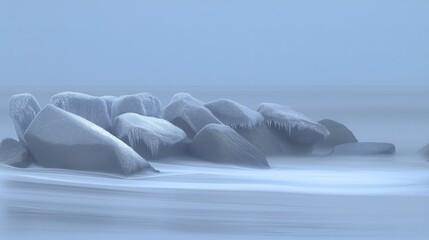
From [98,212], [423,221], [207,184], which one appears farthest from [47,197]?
[423,221]

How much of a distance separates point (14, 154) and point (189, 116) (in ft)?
6.60

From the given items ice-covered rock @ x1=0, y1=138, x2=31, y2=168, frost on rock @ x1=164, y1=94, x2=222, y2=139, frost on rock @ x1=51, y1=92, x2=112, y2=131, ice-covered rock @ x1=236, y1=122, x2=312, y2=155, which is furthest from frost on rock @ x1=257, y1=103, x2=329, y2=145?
ice-covered rock @ x1=0, y1=138, x2=31, y2=168

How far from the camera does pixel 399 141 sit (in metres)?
15.8

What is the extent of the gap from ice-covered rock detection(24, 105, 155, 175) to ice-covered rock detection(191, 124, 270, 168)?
0.89m

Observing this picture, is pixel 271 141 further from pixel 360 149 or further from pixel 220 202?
pixel 220 202

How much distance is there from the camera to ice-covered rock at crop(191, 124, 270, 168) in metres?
9.38

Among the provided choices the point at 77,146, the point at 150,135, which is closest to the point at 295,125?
the point at 150,135

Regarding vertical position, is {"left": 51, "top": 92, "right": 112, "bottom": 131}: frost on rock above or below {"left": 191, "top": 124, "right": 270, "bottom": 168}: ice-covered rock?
above

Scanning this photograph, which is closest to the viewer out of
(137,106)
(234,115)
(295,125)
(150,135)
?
(150,135)

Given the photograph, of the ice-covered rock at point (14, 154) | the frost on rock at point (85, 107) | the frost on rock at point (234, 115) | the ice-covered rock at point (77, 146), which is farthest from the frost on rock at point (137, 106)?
the ice-covered rock at point (77, 146)

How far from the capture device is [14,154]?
936 cm

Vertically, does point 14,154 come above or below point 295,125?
below

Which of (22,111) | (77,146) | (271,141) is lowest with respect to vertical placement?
(271,141)

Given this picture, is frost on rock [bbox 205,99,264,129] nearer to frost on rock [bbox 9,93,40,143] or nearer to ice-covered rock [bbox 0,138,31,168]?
frost on rock [bbox 9,93,40,143]
